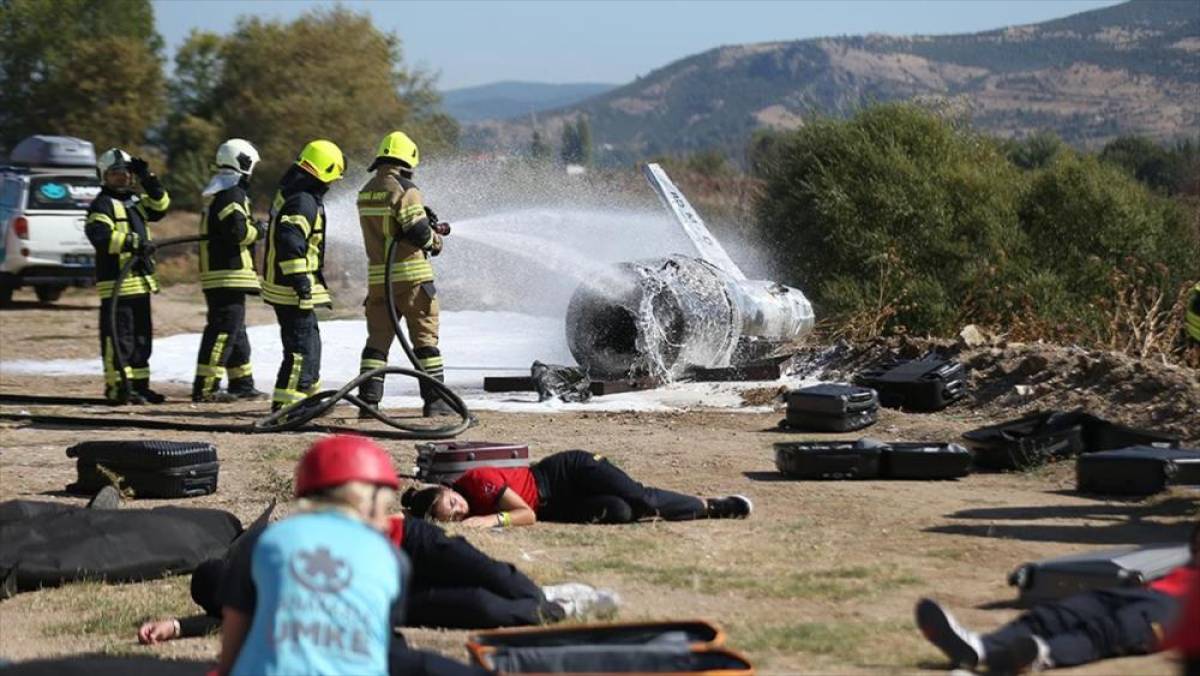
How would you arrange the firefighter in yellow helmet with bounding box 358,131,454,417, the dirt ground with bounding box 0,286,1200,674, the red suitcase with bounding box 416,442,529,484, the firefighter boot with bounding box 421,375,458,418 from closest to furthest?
the dirt ground with bounding box 0,286,1200,674, the red suitcase with bounding box 416,442,529,484, the firefighter in yellow helmet with bounding box 358,131,454,417, the firefighter boot with bounding box 421,375,458,418

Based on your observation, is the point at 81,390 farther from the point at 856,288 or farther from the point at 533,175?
the point at 856,288

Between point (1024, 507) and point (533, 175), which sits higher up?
point (533, 175)

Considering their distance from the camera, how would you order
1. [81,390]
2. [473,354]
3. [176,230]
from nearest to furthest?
[81,390], [473,354], [176,230]

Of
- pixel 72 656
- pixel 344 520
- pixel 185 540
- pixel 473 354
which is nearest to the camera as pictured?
pixel 344 520

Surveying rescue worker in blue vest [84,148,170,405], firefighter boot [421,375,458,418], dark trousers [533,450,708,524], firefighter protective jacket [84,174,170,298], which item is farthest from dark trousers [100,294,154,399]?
dark trousers [533,450,708,524]

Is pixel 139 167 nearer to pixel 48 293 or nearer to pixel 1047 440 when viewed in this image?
pixel 1047 440

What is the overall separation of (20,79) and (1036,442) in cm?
3377

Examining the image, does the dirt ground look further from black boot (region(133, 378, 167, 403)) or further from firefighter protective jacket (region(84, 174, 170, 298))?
firefighter protective jacket (region(84, 174, 170, 298))

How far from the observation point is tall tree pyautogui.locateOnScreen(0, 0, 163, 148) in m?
38.5

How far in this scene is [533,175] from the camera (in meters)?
21.5

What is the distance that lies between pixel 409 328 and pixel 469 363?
401cm

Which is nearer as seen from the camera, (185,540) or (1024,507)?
(185,540)

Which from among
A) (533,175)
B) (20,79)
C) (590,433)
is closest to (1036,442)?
(590,433)

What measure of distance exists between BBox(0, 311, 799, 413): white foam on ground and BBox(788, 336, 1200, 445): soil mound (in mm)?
1275
